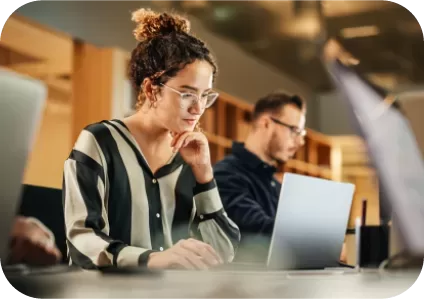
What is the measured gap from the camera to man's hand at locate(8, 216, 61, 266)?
1062 millimetres

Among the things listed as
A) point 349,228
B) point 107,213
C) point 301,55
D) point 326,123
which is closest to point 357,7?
Answer: point 301,55

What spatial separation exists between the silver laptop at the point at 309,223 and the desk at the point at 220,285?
0.04 m

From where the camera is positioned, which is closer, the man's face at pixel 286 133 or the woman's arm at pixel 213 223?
the woman's arm at pixel 213 223

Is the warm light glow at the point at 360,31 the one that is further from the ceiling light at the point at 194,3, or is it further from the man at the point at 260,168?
the ceiling light at the point at 194,3

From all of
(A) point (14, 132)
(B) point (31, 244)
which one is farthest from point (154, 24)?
(B) point (31, 244)

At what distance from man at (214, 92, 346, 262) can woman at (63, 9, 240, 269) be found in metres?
0.05

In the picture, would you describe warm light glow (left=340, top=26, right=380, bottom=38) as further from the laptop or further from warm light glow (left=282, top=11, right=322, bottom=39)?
the laptop

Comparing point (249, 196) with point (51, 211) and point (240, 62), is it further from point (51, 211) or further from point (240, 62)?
point (51, 211)

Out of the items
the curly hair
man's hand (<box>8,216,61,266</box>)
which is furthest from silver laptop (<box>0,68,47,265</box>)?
the curly hair

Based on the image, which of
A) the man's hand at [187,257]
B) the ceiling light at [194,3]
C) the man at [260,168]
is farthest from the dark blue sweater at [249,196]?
the ceiling light at [194,3]

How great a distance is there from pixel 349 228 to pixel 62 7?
0.76 metres

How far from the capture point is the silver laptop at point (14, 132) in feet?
3.22

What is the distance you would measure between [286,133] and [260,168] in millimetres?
103

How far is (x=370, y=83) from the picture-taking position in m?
1.38
